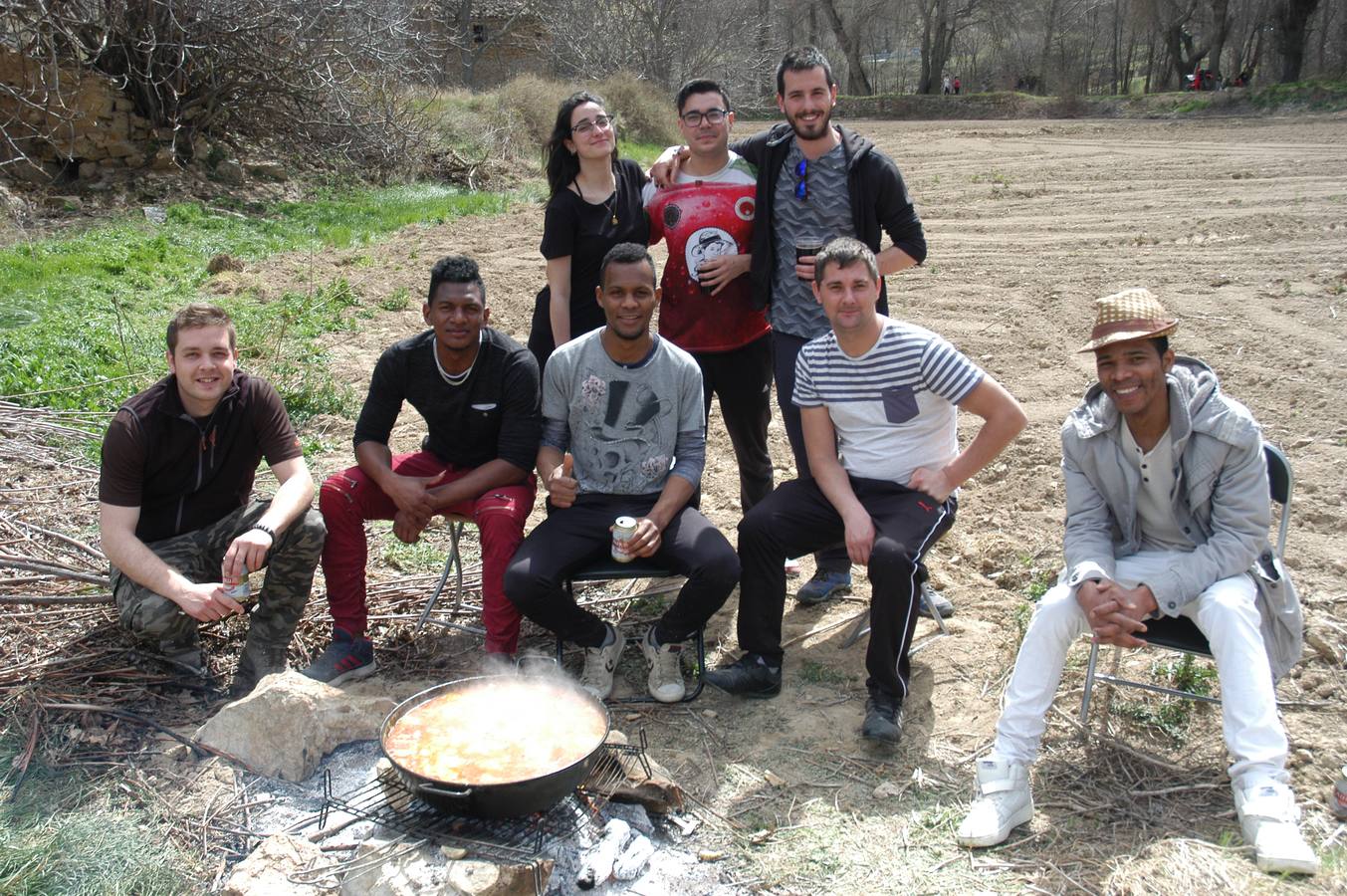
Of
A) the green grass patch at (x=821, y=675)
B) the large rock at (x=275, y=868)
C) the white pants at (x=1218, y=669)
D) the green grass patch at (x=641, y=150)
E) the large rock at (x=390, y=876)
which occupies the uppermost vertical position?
the green grass patch at (x=641, y=150)

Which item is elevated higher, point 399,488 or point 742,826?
point 399,488

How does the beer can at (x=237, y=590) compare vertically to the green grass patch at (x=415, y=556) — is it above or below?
above

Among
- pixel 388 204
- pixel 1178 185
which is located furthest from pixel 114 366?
pixel 1178 185

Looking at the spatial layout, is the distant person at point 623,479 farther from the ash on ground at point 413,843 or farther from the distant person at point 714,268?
the ash on ground at point 413,843

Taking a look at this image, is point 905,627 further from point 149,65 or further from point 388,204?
point 149,65

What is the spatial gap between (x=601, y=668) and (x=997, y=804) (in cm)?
159

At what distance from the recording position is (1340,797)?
10.5 ft

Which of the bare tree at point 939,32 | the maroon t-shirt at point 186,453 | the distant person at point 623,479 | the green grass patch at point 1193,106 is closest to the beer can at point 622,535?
the distant person at point 623,479

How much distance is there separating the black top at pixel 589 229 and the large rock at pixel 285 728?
207 centimetres

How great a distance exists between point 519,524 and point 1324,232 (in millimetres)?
10054

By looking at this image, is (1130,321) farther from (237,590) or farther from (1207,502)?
(237,590)

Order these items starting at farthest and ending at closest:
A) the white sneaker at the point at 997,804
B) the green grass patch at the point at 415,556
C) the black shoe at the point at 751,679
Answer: the green grass patch at the point at 415,556
the black shoe at the point at 751,679
the white sneaker at the point at 997,804

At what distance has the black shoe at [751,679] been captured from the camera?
4117mm

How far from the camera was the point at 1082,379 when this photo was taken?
24.3 feet
